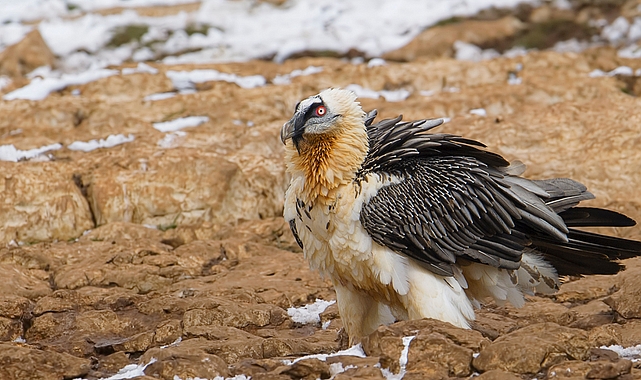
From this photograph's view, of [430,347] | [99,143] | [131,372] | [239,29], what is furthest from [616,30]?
[131,372]

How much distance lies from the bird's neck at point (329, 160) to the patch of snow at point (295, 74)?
8.50m

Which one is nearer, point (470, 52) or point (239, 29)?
point (470, 52)

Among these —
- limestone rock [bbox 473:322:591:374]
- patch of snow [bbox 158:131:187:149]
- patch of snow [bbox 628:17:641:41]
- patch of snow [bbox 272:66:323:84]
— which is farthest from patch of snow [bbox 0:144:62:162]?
patch of snow [bbox 628:17:641:41]

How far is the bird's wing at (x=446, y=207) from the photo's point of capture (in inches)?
294

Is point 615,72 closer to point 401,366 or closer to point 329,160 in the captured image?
point 329,160

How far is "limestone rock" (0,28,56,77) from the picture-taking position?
17969 millimetres

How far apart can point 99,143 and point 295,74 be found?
451 cm

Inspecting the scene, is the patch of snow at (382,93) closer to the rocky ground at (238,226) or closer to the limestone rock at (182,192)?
the rocky ground at (238,226)

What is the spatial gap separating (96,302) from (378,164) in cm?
338

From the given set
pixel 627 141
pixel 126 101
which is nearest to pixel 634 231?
pixel 627 141

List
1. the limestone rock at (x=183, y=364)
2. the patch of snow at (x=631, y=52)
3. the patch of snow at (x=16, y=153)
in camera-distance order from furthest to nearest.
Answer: the patch of snow at (x=631, y=52)
the patch of snow at (x=16, y=153)
the limestone rock at (x=183, y=364)

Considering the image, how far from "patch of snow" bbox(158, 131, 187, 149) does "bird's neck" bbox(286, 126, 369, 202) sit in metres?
5.65

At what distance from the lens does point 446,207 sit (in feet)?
25.1

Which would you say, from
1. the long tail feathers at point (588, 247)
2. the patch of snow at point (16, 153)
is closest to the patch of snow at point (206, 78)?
the patch of snow at point (16, 153)
